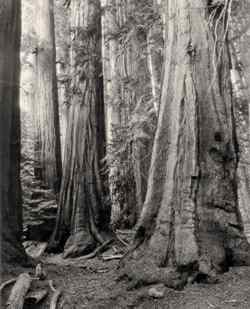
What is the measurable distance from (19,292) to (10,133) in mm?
2243

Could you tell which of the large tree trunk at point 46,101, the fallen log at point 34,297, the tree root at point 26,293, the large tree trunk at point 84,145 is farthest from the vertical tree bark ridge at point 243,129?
the fallen log at point 34,297

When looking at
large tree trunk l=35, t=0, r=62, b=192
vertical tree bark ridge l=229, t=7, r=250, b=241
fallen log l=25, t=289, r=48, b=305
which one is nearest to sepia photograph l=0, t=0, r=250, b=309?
fallen log l=25, t=289, r=48, b=305

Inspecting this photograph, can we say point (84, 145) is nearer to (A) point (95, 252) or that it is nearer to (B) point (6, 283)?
(A) point (95, 252)

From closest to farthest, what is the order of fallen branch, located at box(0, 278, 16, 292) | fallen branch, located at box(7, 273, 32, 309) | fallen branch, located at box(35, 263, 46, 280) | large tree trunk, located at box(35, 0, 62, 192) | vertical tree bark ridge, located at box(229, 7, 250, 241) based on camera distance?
fallen branch, located at box(7, 273, 32, 309), fallen branch, located at box(0, 278, 16, 292), fallen branch, located at box(35, 263, 46, 280), large tree trunk, located at box(35, 0, 62, 192), vertical tree bark ridge, located at box(229, 7, 250, 241)

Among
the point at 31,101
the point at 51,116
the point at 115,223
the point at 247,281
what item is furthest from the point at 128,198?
the point at 247,281

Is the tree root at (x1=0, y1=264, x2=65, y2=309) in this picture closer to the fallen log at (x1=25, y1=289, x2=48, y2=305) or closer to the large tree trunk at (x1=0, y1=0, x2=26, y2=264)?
the fallen log at (x1=25, y1=289, x2=48, y2=305)

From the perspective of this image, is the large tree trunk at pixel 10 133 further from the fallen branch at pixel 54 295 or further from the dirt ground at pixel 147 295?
the fallen branch at pixel 54 295

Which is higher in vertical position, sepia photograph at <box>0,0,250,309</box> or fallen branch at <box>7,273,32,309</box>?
sepia photograph at <box>0,0,250,309</box>

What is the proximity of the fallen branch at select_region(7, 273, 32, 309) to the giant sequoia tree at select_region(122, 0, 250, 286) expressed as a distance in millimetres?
1106

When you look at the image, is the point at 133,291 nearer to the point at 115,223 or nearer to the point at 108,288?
the point at 108,288

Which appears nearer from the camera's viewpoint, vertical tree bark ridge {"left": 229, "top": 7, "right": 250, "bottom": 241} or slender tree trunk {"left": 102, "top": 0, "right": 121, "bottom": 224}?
slender tree trunk {"left": 102, "top": 0, "right": 121, "bottom": 224}

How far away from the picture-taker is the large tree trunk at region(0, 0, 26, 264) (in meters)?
5.51

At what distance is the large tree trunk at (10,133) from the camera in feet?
18.1

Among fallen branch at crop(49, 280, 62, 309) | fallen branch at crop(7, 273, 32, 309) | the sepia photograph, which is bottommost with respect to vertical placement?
fallen branch at crop(49, 280, 62, 309)
